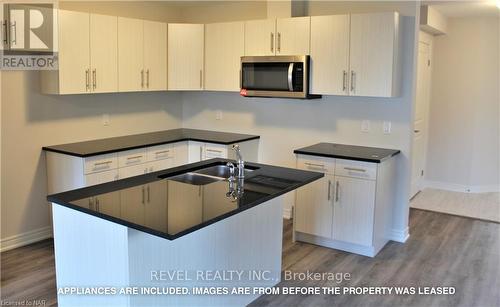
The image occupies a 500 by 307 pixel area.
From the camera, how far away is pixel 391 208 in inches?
177

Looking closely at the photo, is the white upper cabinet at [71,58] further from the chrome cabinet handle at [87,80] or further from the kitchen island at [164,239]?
the kitchen island at [164,239]

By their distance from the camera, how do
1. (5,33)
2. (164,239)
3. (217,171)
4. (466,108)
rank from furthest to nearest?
(466,108) → (5,33) → (217,171) → (164,239)

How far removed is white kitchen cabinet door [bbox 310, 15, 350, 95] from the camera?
4.23 metres

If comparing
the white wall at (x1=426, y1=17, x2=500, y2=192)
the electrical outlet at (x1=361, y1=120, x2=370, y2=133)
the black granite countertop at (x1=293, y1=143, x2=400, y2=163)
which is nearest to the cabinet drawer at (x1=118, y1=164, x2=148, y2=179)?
the black granite countertop at (x1=293, y1=143, x2=400, y2=163)

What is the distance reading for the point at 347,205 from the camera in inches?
164

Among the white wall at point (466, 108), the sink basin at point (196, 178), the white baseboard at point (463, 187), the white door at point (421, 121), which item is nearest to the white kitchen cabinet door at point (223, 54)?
the sink basin at point (196, 178)

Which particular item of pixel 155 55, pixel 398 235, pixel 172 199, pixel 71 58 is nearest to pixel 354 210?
pixel 398 235

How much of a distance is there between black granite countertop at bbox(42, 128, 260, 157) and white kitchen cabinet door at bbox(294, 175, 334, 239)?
1.01 meters

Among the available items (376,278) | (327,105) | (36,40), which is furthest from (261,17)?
(376,278)

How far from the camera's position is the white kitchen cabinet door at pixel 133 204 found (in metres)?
2.22

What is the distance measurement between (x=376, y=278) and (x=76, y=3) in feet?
11.9

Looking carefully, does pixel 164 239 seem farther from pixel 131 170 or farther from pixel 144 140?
pixel 144 140

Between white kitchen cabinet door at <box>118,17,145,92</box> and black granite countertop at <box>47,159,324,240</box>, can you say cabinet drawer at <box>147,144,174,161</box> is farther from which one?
black granite countertop at <box>47,159,324,240</box>

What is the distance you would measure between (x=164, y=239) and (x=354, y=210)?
7.25ft
